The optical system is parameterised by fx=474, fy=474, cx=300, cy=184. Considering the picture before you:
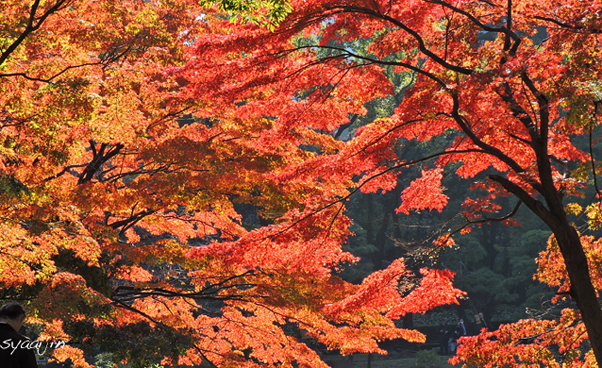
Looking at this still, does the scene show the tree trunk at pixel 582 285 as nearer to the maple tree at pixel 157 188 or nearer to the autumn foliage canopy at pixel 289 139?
the autumn foliage canopy at pixel 289 139

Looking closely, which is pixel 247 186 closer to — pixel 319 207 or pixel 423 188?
pixel 319 207

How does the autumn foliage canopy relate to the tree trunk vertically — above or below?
above

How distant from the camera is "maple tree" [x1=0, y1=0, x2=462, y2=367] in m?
5.30

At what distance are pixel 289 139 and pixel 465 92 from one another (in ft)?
8.16

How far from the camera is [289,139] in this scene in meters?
6.80

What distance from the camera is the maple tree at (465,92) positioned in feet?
16.3

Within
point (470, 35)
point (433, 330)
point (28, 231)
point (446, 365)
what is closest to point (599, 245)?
point (470, 35)

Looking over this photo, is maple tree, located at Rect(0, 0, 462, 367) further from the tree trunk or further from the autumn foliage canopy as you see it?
the tree trunk

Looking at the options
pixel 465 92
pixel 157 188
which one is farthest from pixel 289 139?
pixel 465 92

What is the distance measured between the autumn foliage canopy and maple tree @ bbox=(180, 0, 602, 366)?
28 mm

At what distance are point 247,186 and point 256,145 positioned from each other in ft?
2.89

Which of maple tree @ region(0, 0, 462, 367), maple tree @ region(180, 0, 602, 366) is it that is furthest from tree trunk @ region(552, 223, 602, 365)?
maple tree @ region(0, 0, 462, 367)

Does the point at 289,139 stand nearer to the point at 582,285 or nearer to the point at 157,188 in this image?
the point at 157,188

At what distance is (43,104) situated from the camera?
5.44m
